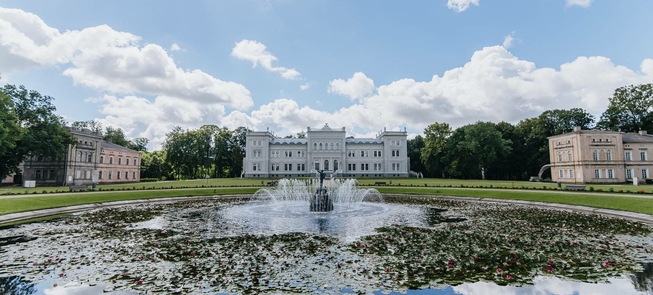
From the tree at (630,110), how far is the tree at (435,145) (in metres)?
27.8

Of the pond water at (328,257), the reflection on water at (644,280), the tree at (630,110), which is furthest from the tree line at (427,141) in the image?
the reflection on water at (644,280)

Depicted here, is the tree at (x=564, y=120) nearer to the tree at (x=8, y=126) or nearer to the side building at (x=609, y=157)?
the side building at (x=609, y=157)

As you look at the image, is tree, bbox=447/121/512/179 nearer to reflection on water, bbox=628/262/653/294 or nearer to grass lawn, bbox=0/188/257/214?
grass lawn, bbox=0/188/257/214

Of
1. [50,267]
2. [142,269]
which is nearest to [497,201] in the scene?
[142,269]

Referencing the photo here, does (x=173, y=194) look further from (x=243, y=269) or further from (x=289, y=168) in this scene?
(x=289, y=168)

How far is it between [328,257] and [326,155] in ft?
206

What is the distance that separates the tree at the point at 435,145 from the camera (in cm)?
6694

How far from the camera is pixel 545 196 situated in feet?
77.8

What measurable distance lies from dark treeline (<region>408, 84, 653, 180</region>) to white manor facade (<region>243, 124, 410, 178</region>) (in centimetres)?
725

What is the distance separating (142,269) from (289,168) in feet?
212

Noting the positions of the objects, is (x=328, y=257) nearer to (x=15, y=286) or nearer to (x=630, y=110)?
(x=15, y=286)

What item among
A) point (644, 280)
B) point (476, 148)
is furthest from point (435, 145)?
point (644, 280)

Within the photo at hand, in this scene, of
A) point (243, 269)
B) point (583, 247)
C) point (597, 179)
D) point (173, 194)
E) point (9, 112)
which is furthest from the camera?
point (597, 179)

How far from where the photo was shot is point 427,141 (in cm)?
6925
